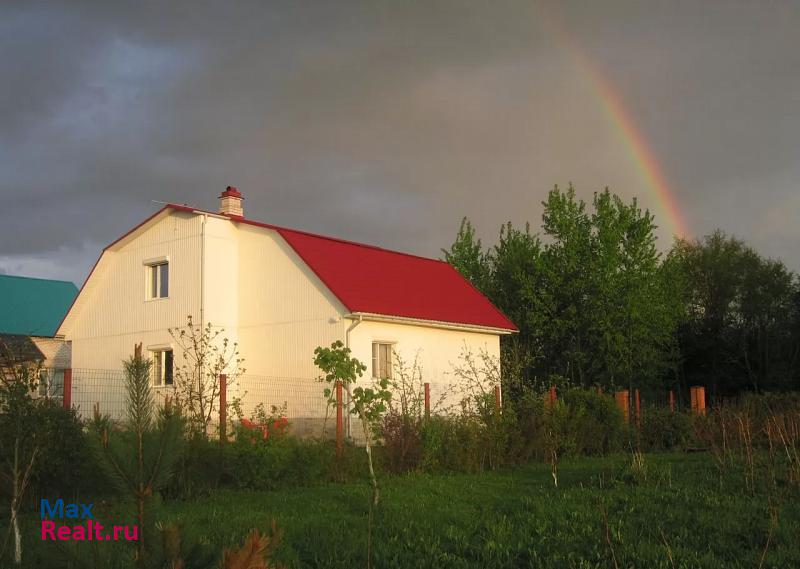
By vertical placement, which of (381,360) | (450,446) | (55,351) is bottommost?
(450,446)

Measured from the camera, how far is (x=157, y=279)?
23938 millimetres

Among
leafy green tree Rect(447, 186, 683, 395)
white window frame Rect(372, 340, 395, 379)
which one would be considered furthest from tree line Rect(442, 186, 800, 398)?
white window frame Rect(372, 340, 395, 379)

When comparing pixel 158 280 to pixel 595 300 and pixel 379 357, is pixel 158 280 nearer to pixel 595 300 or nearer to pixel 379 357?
pixel 379 357

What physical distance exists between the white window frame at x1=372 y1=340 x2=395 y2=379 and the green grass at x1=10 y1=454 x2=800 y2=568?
31.2ft

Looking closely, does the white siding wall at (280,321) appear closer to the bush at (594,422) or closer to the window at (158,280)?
the window at (158,280)

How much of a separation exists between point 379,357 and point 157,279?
7.69 metres

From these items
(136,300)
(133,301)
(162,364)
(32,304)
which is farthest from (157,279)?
(32,304)

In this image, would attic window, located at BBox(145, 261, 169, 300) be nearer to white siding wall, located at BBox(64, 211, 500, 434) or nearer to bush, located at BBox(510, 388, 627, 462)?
white siding wall, located at BBox(64, 211, 500, 434)

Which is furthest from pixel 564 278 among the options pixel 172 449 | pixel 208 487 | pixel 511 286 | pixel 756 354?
pixel 172 449

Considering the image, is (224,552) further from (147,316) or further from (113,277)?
(113,277)

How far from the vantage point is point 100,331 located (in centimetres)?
2473

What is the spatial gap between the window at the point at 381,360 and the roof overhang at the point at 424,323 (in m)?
0.76

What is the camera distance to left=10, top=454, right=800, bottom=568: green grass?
6.34 meters

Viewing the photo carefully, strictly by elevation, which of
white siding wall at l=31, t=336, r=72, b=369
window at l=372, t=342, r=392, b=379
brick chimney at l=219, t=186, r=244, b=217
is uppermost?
brick chimney at l=219, t=186, r=244, b=217
